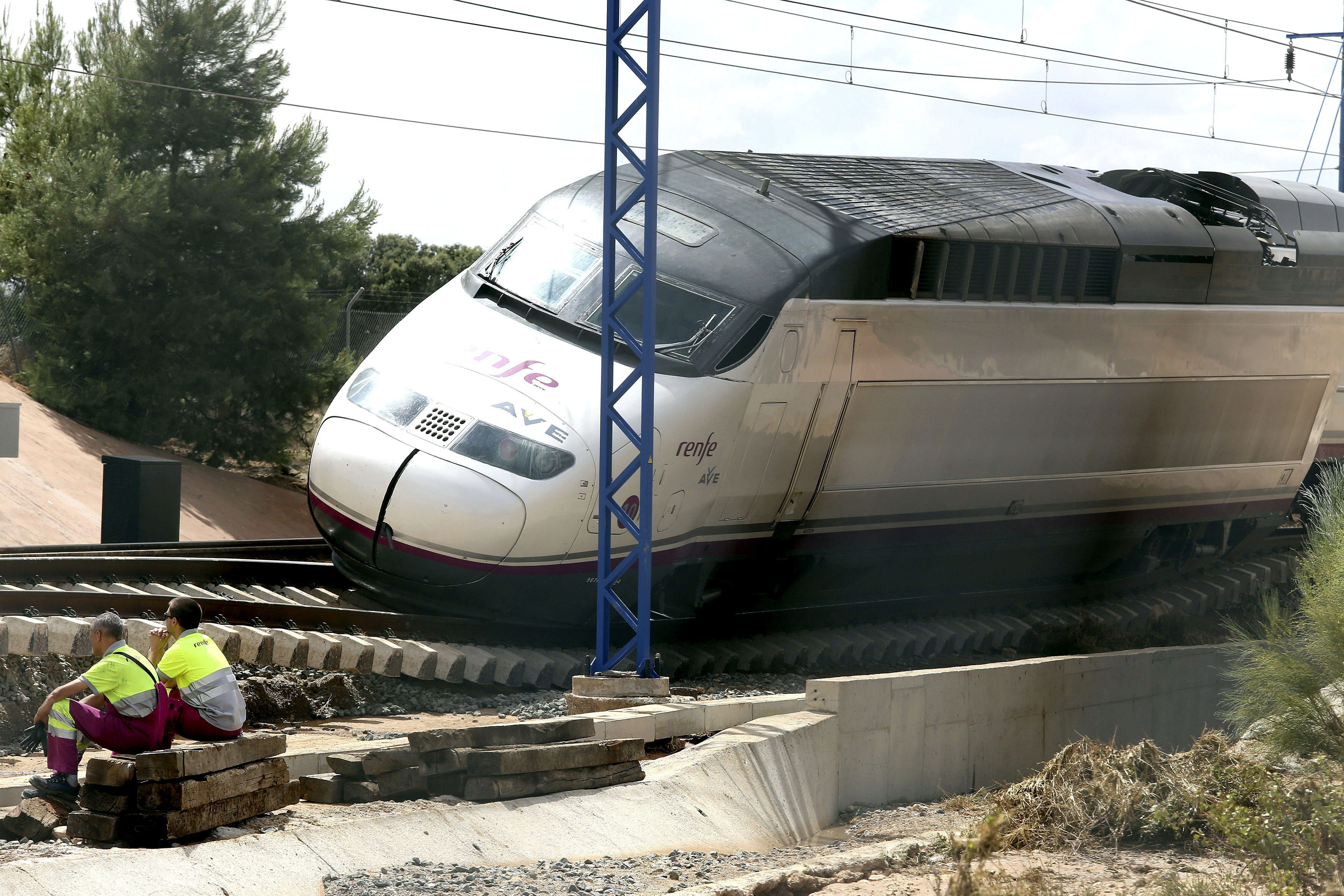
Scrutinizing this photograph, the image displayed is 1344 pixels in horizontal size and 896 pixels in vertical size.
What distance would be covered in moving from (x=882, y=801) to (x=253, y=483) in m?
16.4

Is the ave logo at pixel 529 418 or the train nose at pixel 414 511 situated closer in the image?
the train nose at pixel 414 511

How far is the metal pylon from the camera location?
31.2 ft

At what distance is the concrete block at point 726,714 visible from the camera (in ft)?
29.8

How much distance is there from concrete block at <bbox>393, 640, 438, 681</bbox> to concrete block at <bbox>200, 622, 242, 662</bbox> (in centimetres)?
123

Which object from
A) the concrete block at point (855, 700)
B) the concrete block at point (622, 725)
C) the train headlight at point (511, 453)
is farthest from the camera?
the train headlight at point (511, 453)

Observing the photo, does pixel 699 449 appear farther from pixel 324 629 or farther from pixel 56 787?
pixel 56 787

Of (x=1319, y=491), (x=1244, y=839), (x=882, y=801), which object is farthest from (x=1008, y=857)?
(x=1319, y=491)

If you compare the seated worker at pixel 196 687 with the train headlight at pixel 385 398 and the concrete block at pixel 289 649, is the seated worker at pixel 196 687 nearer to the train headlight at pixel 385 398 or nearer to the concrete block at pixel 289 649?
the concrete block at pixel 289 649

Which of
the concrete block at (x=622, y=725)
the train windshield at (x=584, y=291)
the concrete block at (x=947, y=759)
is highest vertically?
the train windshield at (x=584, y=291)

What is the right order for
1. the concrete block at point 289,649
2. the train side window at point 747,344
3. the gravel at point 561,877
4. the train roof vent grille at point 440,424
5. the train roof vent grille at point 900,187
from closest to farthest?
the gravel at point 561,877
the concrete block at point 289,649
the train roof vent grille at point 440,424
the train side window at point 747,344
the train roof vent grille at point 900,187

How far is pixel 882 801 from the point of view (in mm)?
9672

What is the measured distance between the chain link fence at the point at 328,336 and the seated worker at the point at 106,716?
13566 millimetres

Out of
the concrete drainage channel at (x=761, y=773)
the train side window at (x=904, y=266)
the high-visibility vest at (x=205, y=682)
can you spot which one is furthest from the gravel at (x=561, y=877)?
the train side window at (x=904, y=266)

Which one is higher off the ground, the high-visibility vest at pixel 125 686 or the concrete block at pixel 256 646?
the high-visibility vest at pixel 125 686
